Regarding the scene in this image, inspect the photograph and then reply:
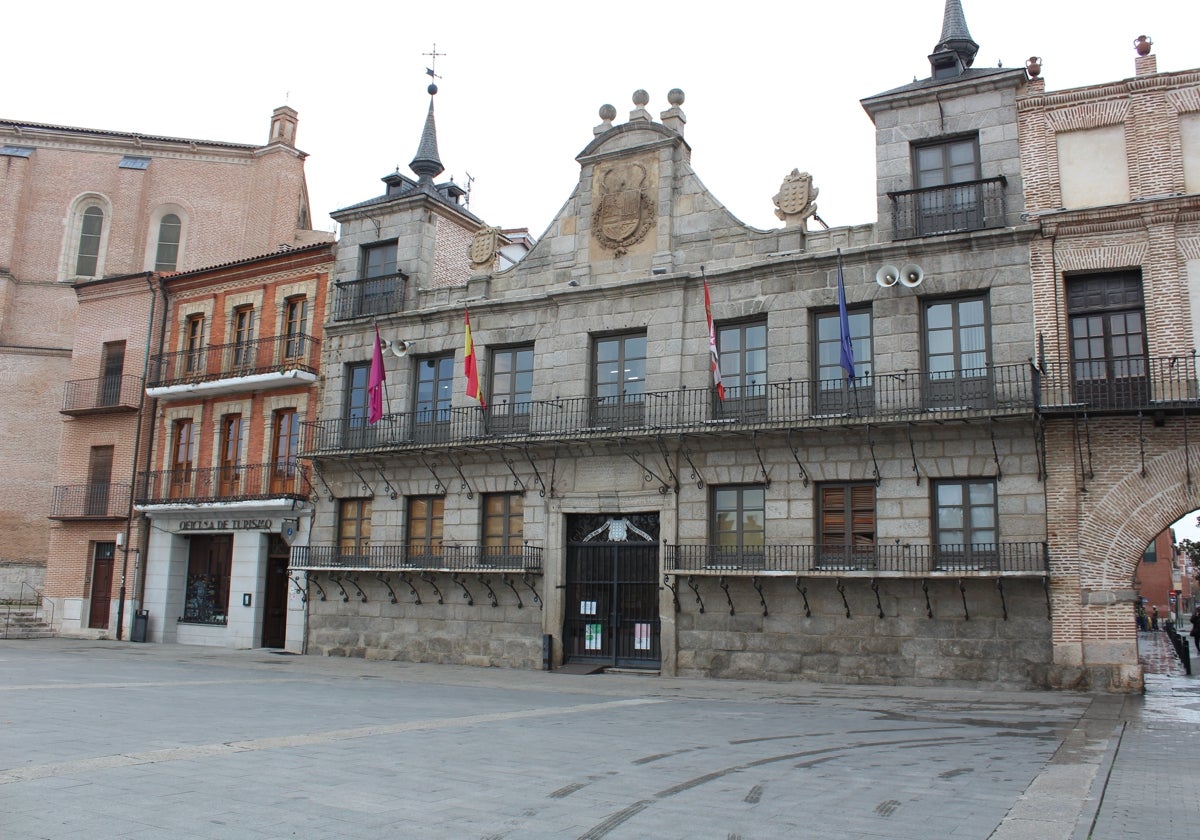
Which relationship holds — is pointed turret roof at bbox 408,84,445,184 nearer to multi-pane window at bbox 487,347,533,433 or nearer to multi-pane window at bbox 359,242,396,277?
multi-pane window at bbox 359,242,396,277

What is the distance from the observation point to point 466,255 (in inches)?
1051

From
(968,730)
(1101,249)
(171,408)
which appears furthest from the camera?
(171,408)

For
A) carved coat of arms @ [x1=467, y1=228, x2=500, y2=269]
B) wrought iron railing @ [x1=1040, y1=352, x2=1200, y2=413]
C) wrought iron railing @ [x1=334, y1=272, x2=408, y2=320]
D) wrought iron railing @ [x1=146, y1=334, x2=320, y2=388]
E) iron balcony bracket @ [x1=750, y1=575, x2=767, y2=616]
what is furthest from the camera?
wrought iron railing @ [x1=146, y1=334, x2=320, y2=388]

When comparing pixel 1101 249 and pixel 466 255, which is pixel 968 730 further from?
pixel 466 255

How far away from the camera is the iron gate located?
66.3ft

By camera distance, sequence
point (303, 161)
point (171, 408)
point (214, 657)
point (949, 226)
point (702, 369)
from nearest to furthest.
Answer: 1. point (949, 226)
2. point (702, 369)
3. point (214, 657)
4. point (171, 408)
5. point (303, 161)

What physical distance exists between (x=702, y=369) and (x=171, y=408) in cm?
1656

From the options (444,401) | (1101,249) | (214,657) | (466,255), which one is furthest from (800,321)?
(214,657)

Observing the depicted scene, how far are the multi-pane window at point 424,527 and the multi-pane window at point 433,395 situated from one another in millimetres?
1527

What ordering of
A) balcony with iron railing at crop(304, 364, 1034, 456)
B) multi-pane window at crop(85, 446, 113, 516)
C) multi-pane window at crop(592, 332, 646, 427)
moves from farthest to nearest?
multi-pane window at crop(85, 446, 113, 516), multi-pane window at crop(592, 332, 646, 427), balcony with iron railing at crop(304, 364, 1034, 456)

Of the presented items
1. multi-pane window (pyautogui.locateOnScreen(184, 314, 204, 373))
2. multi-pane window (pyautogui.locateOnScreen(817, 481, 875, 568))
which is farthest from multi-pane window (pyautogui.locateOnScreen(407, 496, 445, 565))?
multi-pane window (pyautogui.locateOnScreen(817, 481, 875, 568))

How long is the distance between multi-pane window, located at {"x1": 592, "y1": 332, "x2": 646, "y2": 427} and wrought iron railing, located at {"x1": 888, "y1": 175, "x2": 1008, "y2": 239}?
18.9 feet

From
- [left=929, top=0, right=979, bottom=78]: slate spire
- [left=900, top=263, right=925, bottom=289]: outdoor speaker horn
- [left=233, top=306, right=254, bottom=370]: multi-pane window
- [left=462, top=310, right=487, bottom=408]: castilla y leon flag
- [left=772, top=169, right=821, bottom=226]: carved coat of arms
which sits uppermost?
Answer: [left=929, top=0, right=979, bottom=78]: slate spire

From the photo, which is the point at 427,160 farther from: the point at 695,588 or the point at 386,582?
the point at 695,588
